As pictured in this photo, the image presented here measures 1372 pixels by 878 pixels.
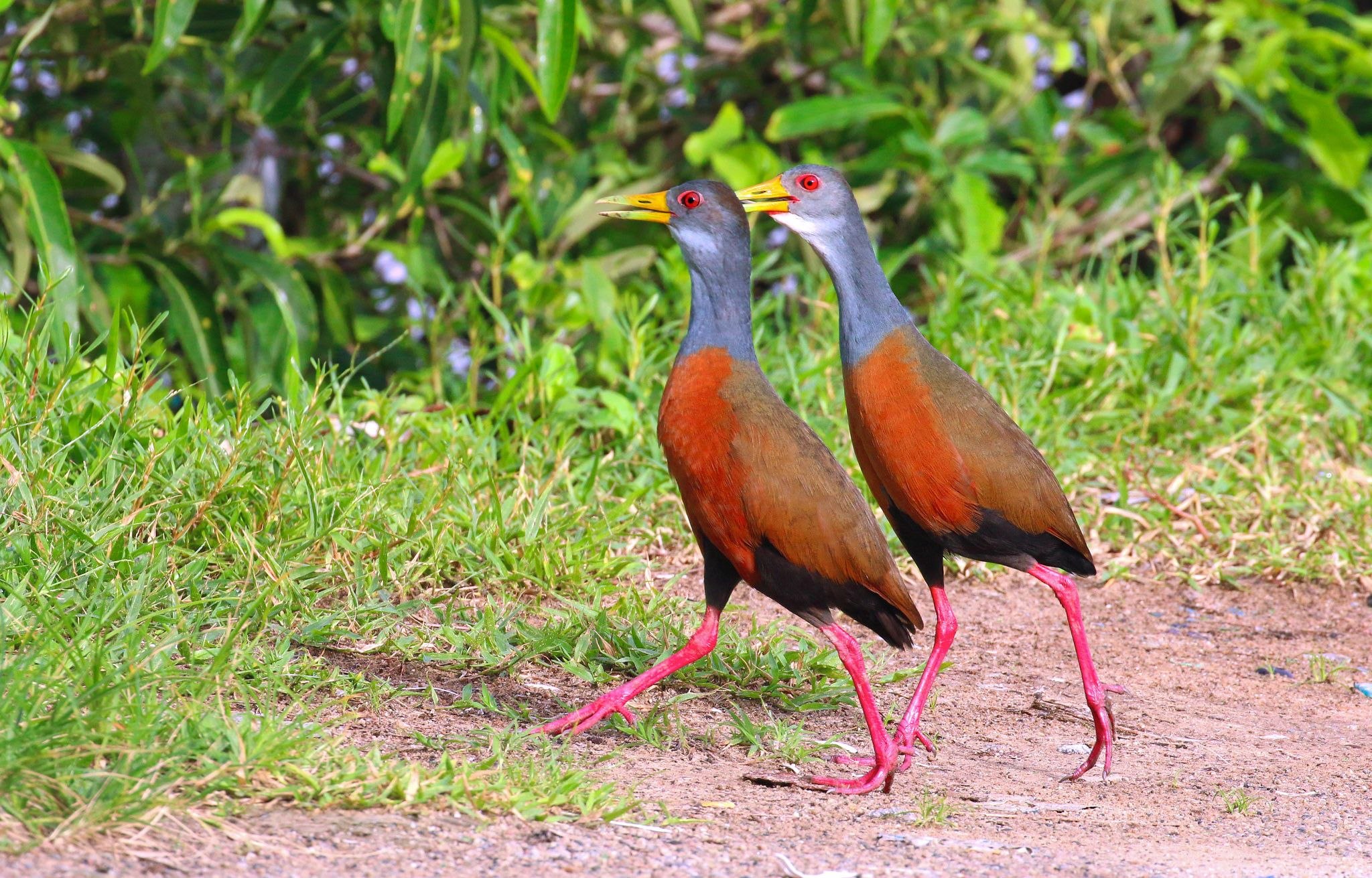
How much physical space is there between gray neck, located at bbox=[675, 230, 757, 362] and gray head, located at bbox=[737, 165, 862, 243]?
0.77 feet

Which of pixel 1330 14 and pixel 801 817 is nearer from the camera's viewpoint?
pixel 801 817

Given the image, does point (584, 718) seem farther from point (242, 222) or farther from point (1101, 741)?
point (242, 222)

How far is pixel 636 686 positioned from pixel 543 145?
3731 millimetres

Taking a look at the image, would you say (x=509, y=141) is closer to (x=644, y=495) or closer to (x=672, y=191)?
(x=644, y=495)

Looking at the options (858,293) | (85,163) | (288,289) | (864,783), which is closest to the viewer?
(864,783)

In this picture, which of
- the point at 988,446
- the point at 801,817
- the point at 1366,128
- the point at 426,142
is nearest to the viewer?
the point at 801,817

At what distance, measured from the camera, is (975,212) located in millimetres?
6875

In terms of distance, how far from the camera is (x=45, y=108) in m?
6.19

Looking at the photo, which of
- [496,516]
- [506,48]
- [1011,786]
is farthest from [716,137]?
[1011,786]

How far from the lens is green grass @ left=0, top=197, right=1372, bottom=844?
117 inches

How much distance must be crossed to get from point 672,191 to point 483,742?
140 centimetres

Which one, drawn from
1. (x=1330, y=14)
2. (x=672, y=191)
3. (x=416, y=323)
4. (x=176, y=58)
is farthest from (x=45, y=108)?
(x=1330, y=14)

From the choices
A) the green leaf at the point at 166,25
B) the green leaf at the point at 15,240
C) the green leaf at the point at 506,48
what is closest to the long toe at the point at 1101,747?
the green leaf at the point at 506,48

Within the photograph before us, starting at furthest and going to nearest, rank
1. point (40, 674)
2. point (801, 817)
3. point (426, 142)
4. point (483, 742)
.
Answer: point (426, 142) < point (483, 742) < point (801, 817) < point (40, 674)
